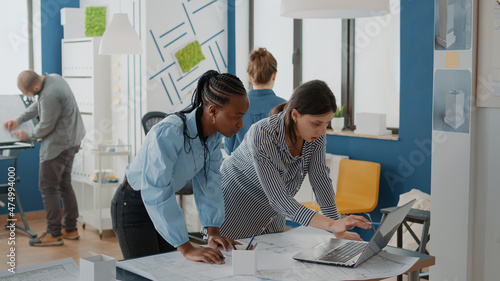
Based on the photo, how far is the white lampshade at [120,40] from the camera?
16.3 feet

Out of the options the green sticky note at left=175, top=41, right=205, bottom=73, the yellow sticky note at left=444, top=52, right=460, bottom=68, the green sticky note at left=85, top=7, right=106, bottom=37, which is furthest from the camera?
the green sticky note at left=85, top=7, right=106, bottom=37

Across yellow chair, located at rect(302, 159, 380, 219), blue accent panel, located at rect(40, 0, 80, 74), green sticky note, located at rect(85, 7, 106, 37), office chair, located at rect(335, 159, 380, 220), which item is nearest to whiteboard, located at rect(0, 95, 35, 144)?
blue accent panel, located at rect(40, 0, 80, 74)

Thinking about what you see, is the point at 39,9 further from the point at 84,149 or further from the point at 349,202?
the point at 349,202

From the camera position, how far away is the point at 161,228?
78.9 inches

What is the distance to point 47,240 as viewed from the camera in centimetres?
526

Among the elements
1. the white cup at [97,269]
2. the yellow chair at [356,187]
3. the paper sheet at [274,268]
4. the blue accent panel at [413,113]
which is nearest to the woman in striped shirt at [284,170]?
the paper sheet at [274,268]

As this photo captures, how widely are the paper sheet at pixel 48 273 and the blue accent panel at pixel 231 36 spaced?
4296mm

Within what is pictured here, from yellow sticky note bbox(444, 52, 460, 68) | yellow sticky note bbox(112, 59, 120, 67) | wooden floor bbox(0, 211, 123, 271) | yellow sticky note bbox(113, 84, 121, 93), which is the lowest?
wooden floor bbox(0, 211, 123, 271)

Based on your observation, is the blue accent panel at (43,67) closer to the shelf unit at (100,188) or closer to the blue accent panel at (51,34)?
the blue accent panel at (51,34)

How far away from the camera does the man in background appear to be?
5.09 m

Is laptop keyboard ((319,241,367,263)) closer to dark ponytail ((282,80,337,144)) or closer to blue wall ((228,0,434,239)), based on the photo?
dark ponytail ((282,80,337,144))

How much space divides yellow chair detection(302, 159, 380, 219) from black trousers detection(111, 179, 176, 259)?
2316 millimetres

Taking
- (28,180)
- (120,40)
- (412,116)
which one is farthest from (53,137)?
(412,116)

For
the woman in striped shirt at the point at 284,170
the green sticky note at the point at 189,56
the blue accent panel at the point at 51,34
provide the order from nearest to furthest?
the woman in striped shirt at the point at 284,170
the green sticky note at the point at 189,56
the blue accent panel at the point at 51,34
